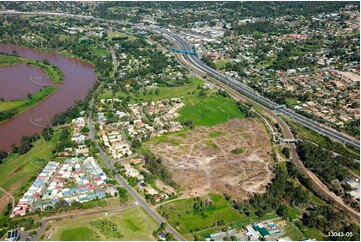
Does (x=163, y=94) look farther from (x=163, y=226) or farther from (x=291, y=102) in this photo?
(x=163, y=226)

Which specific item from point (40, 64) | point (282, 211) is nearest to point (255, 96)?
point (282, 211)

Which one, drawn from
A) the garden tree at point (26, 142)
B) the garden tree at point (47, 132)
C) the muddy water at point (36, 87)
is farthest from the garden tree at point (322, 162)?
the muddy water at point (36, 87)

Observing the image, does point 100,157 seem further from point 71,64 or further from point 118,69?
point 71,64

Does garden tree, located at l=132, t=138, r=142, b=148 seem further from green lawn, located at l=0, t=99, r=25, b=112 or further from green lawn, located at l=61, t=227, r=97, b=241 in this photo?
green lawn, located at l=0, t=99, r=25, b=112


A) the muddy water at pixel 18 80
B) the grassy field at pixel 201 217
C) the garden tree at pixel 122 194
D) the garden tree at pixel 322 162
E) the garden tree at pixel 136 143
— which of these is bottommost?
the grassy field at pixel 201 217

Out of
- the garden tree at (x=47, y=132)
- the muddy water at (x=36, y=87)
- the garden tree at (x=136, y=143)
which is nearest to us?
the garden tree at (x=136, y=143)

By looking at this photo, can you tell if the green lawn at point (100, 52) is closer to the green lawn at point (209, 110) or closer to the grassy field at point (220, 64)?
the grassy field at point (220, 64)
